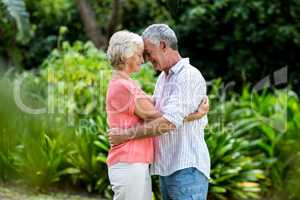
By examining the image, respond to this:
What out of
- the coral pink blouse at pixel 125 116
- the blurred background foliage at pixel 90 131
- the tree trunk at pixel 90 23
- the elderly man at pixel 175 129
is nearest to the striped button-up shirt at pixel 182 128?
the elderly man at pixel 175 129

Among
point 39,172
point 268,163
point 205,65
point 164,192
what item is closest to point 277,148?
point 268,163

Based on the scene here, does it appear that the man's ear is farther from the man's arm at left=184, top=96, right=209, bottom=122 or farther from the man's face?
the man's arm at left=184, top=96, right=209, bottom=122

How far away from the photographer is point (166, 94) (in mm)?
3309

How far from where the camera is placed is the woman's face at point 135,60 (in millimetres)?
3213

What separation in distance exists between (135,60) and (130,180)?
0.65 m

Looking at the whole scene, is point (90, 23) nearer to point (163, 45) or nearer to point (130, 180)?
point (163, 45)

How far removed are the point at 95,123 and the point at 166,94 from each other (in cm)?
324

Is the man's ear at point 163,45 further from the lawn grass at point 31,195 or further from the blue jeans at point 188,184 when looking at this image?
the lawn grass at point 31,195

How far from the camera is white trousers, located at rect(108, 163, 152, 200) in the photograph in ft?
10.6

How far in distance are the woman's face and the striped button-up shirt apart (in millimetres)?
189

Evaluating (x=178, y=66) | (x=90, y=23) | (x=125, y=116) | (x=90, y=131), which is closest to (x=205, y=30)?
(x=90, y=23)

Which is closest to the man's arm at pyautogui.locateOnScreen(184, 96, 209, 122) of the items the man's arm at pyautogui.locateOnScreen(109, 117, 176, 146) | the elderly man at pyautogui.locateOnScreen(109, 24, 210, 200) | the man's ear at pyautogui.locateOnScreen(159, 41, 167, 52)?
the elderly man at pyautogui.locateOnScreen(109, 24, 210, 200)

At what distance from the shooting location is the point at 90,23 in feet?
30.9

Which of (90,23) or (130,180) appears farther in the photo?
(90,23)
